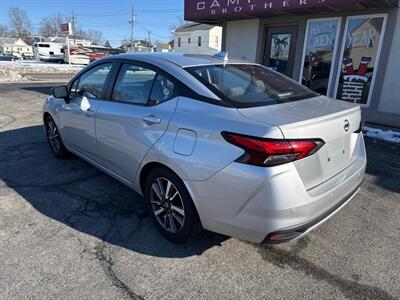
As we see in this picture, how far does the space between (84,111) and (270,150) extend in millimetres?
2521

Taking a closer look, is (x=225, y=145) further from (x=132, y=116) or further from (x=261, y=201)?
(x=132, y=116)

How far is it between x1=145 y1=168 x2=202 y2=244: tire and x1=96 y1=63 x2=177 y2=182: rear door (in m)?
0.26

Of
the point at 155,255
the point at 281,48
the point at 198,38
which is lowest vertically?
the point at 155,255

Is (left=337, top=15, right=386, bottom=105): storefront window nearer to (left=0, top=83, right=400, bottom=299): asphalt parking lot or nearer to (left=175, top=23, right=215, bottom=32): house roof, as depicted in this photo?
(left=0, top=83, right=400, bottom=299): asphalt parking lot

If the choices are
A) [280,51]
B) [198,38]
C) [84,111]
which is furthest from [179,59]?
[198,38]

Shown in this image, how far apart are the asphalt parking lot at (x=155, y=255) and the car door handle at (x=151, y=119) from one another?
1.03 meters

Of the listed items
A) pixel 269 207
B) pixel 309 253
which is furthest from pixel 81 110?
pixel 309 253

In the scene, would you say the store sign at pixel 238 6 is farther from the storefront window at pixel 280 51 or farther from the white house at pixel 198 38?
the white house at pixel 198 38

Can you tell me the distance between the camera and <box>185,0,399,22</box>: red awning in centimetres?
680

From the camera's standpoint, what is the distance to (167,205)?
280cm

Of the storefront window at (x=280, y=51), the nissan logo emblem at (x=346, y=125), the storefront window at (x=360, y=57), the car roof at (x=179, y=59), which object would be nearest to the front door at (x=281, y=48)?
the storefront window at (x=280, y=51)

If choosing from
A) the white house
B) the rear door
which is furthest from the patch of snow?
the white house

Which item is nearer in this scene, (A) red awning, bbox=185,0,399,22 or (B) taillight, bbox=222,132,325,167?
(B) taillight, bbox=222,132,325,167

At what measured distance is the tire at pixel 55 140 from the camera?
4.72 metres
